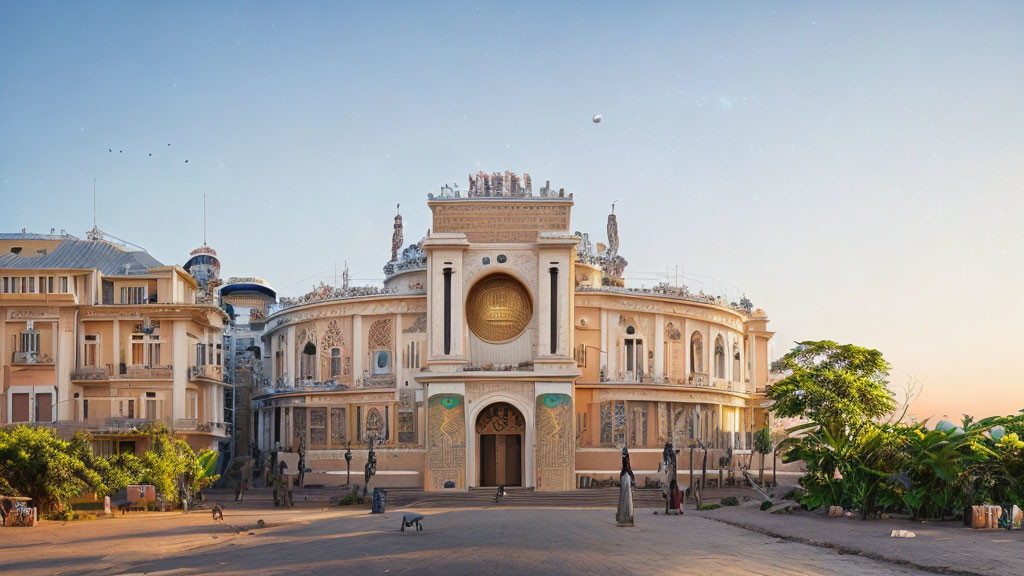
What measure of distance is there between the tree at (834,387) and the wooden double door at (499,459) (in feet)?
53.8

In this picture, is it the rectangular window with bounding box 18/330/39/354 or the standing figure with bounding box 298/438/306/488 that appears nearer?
the standing figure with bounding box 298/438/306/488

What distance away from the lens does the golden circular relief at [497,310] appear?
5475cm

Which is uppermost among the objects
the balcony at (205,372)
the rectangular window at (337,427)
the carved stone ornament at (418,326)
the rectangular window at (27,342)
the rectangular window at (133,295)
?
the rectangular window at (133,295)

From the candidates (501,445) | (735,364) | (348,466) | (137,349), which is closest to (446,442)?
(501,445)

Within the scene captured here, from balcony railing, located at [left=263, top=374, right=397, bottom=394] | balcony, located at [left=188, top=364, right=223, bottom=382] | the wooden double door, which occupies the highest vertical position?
balcony, located at [left=188, top=364, right=223, bottom=382]

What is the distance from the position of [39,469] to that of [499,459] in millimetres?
23192

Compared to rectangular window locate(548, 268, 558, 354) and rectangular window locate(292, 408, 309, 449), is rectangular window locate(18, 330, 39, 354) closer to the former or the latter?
rectangular window locate(292, 408, 309, 449)

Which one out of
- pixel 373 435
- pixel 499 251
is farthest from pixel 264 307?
pixel 499 251

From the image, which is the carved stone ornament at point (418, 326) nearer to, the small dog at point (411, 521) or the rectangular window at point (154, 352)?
the rectangular window at point (154, 352)

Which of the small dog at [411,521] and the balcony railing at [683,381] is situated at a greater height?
the balcony railing at [683,381]

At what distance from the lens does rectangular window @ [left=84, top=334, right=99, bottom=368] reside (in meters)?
52.5

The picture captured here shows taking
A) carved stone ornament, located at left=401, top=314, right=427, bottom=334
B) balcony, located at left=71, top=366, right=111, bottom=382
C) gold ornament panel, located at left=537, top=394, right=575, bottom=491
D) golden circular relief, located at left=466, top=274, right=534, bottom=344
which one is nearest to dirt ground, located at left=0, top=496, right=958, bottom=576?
gold ornament panel, located at left=537, top=394, right=575, bottom=491

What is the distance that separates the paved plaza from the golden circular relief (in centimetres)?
1754

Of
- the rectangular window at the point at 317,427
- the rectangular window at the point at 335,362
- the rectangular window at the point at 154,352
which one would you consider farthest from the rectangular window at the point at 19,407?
the rectangular window at the point at 335,362
